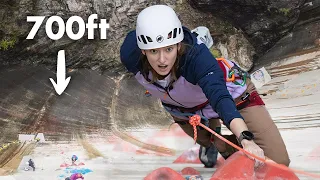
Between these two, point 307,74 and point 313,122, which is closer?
point 313,122

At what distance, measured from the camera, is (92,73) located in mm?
4559

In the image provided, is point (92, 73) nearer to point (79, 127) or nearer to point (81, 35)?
point (81, 35)

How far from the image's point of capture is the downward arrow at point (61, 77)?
4.27m

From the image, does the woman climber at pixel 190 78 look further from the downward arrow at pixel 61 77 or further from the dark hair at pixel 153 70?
the downward arrow at pixel 61 77

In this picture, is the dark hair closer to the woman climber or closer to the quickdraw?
the woman climber

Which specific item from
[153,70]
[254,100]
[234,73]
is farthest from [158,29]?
[254,100]

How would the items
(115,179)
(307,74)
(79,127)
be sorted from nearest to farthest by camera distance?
(115,179) < (79,127) < (307,74)

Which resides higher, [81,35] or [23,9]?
[23,9]

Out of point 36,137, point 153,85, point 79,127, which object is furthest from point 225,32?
point 153,85

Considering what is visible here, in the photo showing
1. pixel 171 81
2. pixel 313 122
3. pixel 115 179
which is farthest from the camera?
pixel 313 122

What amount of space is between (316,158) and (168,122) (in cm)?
131

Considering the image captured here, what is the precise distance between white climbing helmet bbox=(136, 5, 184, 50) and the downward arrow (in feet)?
7.78

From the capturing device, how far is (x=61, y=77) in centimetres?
450

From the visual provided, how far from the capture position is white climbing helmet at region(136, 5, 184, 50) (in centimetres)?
190
